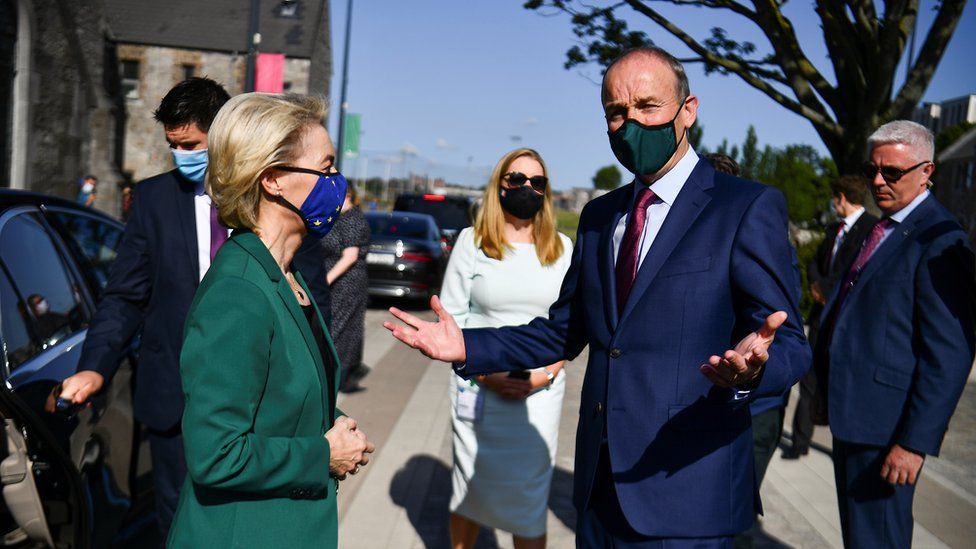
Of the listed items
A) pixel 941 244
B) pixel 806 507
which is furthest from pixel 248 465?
pixel 806 507

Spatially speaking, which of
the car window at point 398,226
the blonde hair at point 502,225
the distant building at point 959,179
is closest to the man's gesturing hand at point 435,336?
the blonde hair at point 502,225

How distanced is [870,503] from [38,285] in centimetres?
332

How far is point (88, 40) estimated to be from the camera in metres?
23.2

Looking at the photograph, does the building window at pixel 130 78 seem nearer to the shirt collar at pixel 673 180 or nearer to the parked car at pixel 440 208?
the parked car at pixel 440 208

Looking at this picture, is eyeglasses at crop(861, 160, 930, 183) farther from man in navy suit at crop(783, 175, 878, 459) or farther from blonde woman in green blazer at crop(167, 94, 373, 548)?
man in navy suit at crop(783, 175, 878, 459)

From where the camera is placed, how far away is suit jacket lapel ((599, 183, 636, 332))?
271 cm

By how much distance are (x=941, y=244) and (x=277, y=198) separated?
2479mm

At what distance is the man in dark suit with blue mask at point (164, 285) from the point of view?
3.34 m

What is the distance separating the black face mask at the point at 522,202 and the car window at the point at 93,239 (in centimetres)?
182

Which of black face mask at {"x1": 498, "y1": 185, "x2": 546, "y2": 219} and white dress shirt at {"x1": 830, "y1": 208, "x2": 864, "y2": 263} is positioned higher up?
black face mask at {"x1": 498, "y1": 185, "x2": 546, "y2": 219}

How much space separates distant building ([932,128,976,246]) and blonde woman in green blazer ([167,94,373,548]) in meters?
60.4

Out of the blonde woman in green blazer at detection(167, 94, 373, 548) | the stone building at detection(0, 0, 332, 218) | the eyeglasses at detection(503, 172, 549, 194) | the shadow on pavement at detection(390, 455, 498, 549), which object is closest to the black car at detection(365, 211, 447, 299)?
the stone building at detection(0, 0, 332, 218)

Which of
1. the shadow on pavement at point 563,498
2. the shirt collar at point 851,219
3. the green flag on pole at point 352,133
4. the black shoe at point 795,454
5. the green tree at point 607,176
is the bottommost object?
the green tree at point 607,176

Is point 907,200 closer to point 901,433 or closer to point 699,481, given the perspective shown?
point 901,433
